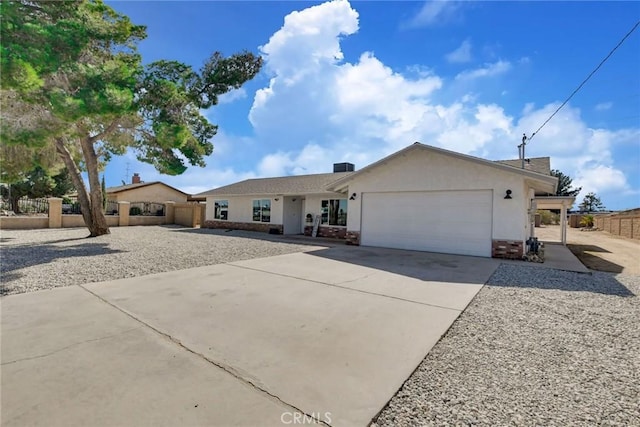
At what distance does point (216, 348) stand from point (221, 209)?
2075 cm

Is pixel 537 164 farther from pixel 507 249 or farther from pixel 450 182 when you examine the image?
pixel 507 249

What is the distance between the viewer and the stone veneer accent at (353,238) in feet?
46.5

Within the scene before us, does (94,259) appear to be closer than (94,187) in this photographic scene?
Yes

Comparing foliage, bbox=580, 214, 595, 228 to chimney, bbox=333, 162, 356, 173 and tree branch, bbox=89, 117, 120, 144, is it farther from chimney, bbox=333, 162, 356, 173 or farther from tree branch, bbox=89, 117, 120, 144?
tree branch, bbox=89, 117, 120, 144

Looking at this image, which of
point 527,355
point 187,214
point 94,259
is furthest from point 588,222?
point 94,259

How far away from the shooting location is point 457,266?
920 cm

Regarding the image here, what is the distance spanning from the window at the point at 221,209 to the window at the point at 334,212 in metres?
8.40

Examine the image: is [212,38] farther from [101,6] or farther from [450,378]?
[450,378]

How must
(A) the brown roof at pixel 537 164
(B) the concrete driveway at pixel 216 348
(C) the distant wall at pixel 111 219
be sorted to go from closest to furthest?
1. (B) the concrete driveway at pixel 216 348
2. (A) the brown roof at pixel 537 164
3. (C) the distant wall at pixel 111 219

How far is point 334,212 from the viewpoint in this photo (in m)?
17.7

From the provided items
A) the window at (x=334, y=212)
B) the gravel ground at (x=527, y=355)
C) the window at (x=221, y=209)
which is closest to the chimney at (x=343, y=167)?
the window at (x=334, y=212)

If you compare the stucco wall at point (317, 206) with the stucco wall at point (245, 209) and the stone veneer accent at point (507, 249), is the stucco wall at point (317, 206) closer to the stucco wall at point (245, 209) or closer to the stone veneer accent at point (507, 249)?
the stucco wall at point (245, 209)

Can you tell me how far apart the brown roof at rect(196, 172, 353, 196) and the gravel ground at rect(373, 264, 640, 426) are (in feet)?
42.6

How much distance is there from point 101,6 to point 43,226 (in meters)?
13.9
